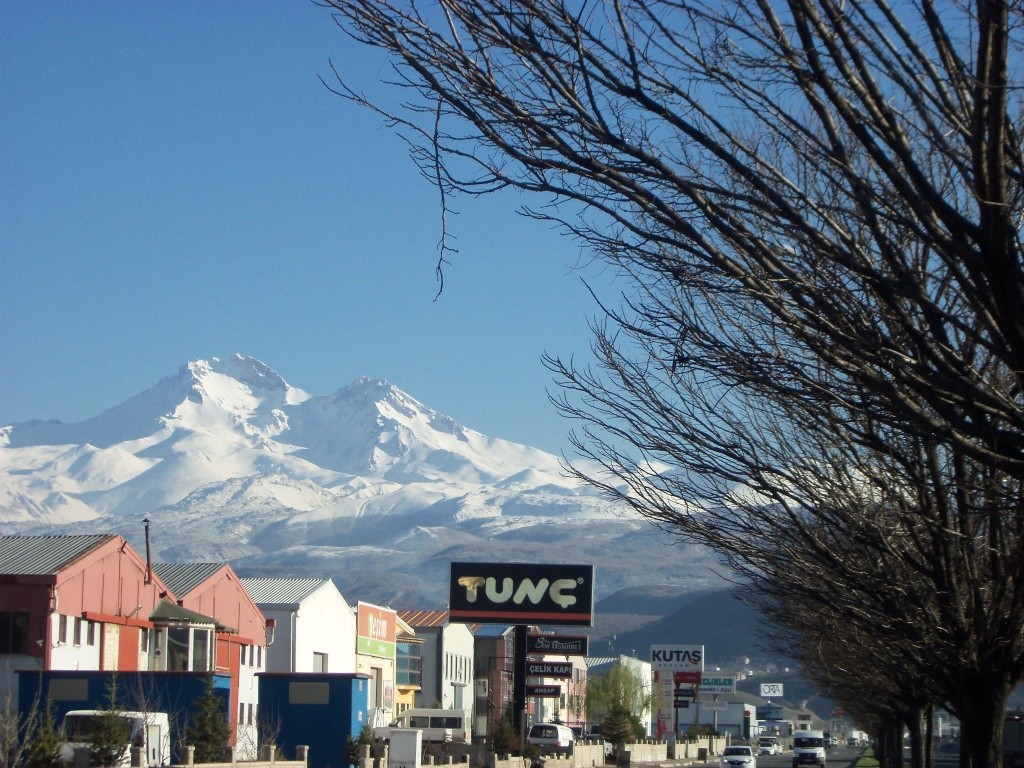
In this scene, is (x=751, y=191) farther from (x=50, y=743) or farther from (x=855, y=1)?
(x=50, y=743)

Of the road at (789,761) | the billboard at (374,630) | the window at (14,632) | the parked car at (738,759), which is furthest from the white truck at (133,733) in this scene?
the road at (789,761)

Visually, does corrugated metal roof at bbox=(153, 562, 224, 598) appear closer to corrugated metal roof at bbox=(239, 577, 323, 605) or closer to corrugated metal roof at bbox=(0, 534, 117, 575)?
corrugated metal roof at bbox=(0, 534, 117, 575)

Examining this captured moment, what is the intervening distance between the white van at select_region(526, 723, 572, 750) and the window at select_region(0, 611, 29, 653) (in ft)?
77.5

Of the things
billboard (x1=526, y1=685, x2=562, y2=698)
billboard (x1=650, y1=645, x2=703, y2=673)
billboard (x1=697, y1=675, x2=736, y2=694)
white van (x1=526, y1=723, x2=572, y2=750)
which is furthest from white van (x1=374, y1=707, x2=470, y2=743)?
billboard (x1=697, y1=675, x2=736, y2=694)

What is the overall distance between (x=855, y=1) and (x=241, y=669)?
169ft

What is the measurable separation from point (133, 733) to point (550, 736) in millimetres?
30622

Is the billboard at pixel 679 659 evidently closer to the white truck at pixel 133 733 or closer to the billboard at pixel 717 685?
the billboard at pixel 717 685

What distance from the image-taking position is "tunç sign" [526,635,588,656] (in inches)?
2272

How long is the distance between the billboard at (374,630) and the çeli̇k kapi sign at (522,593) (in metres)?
17.6

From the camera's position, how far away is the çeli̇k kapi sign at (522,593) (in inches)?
2168

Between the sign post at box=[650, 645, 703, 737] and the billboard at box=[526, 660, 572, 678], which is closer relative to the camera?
the billboard at box=[526, 660, 572, 678]

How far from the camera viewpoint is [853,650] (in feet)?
61.8

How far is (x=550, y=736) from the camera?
57.1 metres

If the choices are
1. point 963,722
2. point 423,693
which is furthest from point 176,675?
point 423,693
